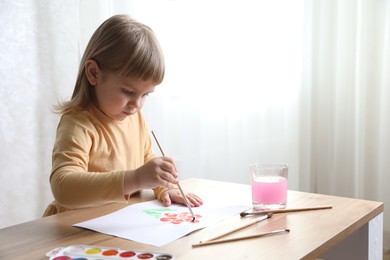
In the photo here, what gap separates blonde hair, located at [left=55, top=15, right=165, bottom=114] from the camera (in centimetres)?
116

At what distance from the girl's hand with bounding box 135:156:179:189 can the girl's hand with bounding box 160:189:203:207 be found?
5.3 inches

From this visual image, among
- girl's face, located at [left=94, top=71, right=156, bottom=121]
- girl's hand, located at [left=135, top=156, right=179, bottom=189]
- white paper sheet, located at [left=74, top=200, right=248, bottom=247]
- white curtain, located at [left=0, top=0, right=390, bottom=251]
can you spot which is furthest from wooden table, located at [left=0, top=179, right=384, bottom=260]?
white curtain, located at [left=0, top=0, right=390, bottom=251]

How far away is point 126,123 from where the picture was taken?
1.36 meters

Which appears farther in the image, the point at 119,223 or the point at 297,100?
the point at 297,100

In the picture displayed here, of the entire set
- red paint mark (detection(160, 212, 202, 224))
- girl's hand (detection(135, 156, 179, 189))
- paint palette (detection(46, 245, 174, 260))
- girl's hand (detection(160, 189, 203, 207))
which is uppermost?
girl's hand (detection(135, 156, 179, 189))

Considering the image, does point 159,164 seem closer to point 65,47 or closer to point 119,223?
point 119,223

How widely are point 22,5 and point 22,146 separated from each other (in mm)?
494

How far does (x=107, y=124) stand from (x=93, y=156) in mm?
101

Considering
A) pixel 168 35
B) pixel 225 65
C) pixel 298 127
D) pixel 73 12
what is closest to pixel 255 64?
pixel 225 65

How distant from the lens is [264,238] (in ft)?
2.80

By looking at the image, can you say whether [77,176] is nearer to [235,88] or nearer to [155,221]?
[155,221]

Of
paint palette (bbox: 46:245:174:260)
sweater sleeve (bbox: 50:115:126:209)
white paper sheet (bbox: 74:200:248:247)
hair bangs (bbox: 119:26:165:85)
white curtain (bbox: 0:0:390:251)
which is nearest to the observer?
paint palette (bbox: 46:245:174:260)

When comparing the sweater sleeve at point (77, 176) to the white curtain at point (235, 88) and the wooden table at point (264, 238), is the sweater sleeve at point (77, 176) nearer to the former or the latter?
the wooden table at point (264, 238)

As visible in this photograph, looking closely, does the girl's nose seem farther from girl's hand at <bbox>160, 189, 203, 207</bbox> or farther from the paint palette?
the paint palette
